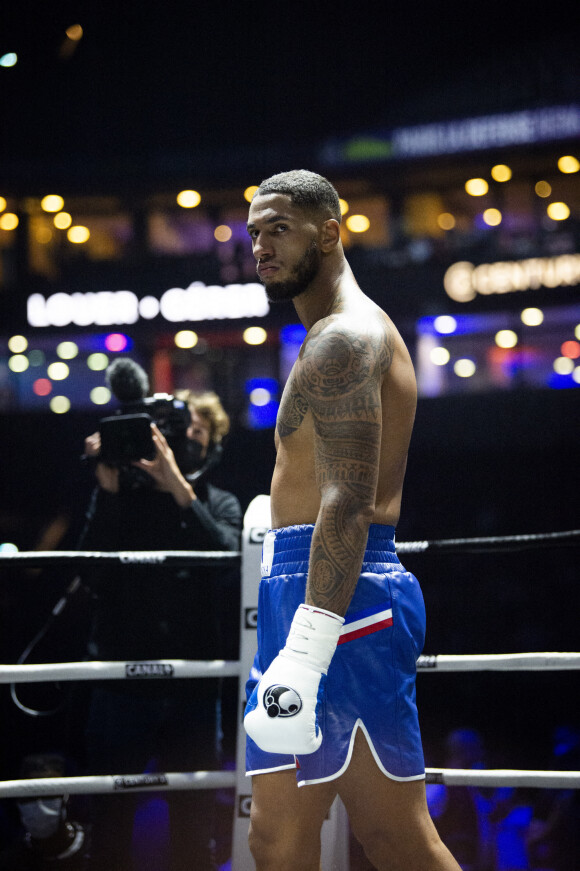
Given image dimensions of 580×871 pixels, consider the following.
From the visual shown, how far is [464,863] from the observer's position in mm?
3240

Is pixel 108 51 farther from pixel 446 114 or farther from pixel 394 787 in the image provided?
pixel 394 787

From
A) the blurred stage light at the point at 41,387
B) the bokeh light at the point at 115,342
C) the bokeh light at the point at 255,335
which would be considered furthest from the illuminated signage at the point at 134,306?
the blurred stage light at the point at 41,387

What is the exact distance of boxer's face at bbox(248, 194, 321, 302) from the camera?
66.8 inches

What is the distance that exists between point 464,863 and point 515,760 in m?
2.99

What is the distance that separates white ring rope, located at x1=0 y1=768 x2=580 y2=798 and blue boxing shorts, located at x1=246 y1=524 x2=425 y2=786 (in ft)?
2.82

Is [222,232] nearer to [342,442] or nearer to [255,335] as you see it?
[255,335]

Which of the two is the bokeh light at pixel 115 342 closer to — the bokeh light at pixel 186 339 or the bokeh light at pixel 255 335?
the bokeh light at pixel 186 339

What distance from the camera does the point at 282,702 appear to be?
1.36 metres

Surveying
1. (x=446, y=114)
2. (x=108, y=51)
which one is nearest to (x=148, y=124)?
(x=108, y=51)

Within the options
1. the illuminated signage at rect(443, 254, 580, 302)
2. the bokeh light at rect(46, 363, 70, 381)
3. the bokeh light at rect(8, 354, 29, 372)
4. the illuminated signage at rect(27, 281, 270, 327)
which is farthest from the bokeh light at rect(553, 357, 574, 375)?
the bokeh light at rect(8, 354, 29, 372)

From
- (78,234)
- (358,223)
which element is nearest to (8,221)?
(78,234)

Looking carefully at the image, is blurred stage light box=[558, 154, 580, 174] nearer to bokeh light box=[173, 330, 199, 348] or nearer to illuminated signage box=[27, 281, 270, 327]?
illuminated signage box=[27, 281, 270, 327]

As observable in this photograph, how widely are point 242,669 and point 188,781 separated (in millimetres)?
362

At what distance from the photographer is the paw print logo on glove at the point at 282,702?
136cm
